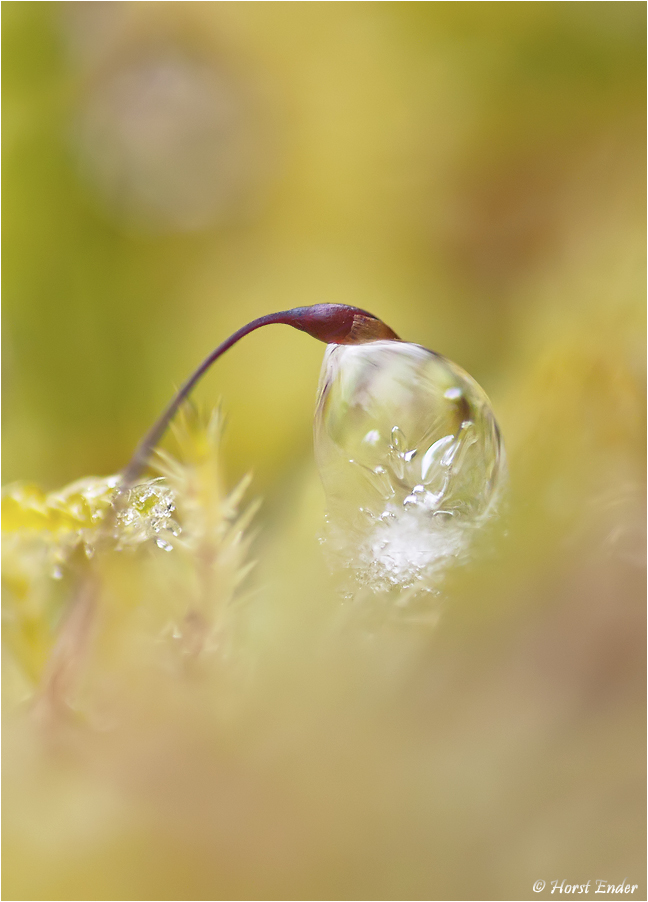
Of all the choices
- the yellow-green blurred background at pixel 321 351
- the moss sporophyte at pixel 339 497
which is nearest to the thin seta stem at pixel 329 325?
the moss sporophyte at pixel 339 497

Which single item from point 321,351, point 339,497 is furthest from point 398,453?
point 321,351

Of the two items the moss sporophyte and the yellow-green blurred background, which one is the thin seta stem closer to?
the moss sporophyte

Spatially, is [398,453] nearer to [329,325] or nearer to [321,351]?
[329,325]

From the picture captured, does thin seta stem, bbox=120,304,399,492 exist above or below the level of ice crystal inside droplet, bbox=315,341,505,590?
above

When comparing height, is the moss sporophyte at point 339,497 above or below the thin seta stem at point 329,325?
below

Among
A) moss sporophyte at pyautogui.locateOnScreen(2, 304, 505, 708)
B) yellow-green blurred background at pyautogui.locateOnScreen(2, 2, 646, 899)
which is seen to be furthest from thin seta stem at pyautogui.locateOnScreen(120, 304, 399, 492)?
yellow-green blurred background at pyautogui.locateOnScreen(2, 2, 646, 899)

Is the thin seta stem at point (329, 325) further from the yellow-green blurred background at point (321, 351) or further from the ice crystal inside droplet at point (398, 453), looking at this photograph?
the yellow-green blurred background at point (321, 351)
